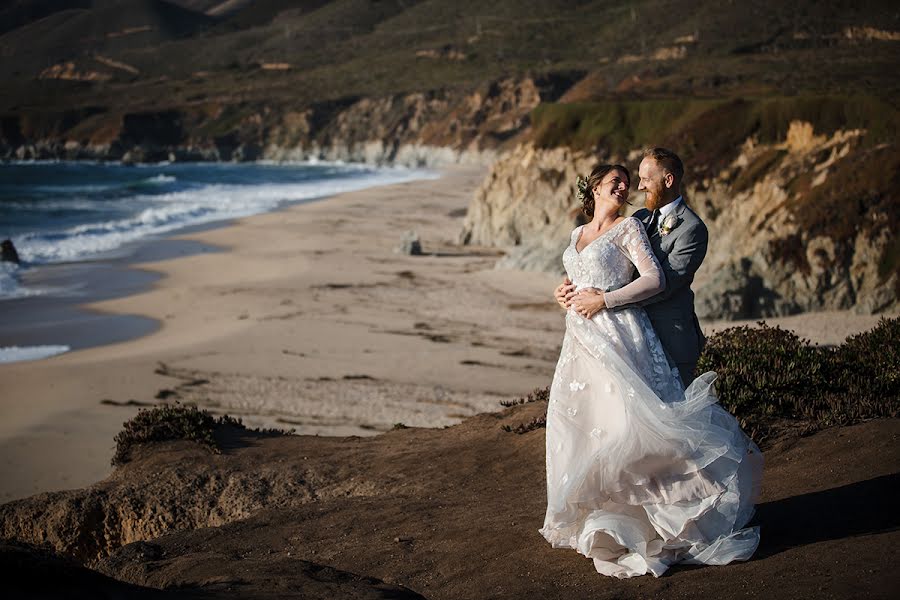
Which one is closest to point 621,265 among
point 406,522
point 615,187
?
point 615,187

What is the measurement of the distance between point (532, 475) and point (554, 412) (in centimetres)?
243

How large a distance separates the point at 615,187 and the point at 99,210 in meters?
42.2

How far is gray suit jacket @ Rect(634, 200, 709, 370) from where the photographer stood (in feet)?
16.7

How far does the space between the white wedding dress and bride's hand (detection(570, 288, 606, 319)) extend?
5 centimetres

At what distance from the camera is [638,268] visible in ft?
16.7

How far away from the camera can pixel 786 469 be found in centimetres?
674

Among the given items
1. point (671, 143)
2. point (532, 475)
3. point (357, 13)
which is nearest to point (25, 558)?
point (532, 475)

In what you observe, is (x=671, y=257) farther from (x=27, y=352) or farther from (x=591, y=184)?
(x=27, y=352)

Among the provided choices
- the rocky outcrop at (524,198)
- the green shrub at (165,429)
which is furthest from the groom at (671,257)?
the rocky outcrop at (524,198)

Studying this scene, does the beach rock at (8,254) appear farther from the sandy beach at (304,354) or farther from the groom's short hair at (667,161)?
the groom's short hair at (667,161)

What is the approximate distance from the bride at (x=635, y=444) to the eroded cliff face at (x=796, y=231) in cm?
1162

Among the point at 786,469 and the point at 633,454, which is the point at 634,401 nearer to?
the point at 633,454

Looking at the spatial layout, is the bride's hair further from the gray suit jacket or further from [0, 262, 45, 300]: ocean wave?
[0, 262, 45, 300]: ocean wave

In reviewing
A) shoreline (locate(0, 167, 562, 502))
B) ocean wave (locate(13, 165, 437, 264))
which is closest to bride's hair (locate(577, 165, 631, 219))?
shoreline (locate(0, 167, 562, 502))
